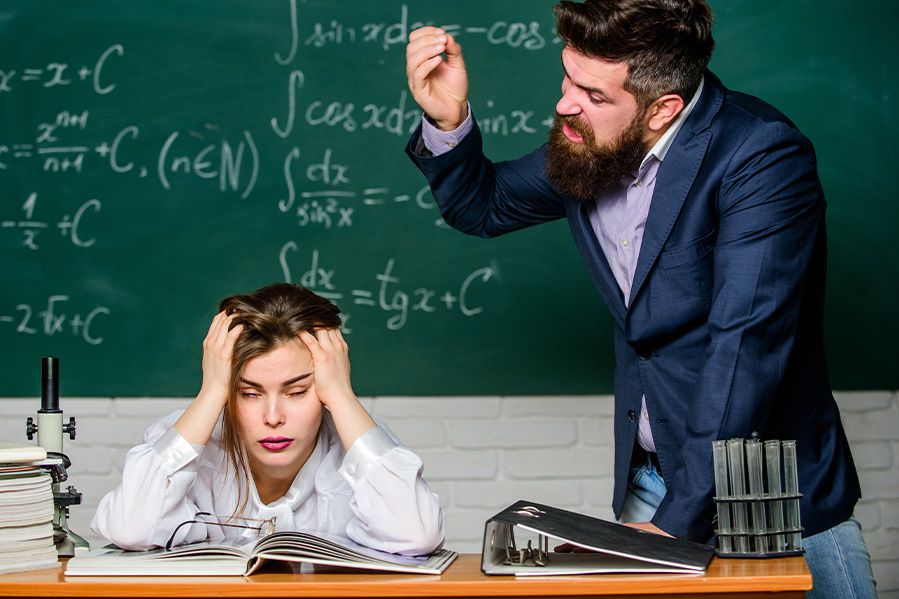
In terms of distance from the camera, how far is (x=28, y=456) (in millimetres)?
1718

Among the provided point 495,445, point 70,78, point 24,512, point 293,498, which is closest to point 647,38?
point 293,498

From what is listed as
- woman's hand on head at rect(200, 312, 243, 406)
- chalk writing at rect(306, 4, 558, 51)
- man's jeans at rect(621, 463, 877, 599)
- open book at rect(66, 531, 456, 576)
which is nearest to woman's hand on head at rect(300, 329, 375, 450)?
woman's hand on head at rect(200, 312, 243, 406)

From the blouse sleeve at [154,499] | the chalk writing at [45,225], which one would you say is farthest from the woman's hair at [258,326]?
the chalk writing at [45,225]

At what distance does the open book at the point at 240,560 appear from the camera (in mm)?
1577

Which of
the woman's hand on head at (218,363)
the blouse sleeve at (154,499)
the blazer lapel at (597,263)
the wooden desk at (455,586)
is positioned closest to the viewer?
the wooden desk at (455,586)

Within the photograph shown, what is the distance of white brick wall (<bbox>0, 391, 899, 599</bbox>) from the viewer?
3027 mm

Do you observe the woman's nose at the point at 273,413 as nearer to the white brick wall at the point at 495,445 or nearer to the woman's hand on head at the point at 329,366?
the woman's hand on head at the point at 329,366

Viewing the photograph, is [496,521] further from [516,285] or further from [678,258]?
[516,285]

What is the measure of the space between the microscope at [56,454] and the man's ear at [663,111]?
3.62ft

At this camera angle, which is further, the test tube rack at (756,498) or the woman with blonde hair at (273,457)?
the woman with blonde hair at (273,457)

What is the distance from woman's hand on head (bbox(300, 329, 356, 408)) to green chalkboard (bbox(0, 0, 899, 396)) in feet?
3.37

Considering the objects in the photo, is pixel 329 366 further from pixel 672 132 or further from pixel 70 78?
pixel 70 78

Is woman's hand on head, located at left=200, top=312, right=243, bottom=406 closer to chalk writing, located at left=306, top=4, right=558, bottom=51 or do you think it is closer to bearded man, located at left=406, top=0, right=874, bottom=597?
bearded man, located at left=406, top=0, right=874, bottom=597

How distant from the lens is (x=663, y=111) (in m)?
1.98
